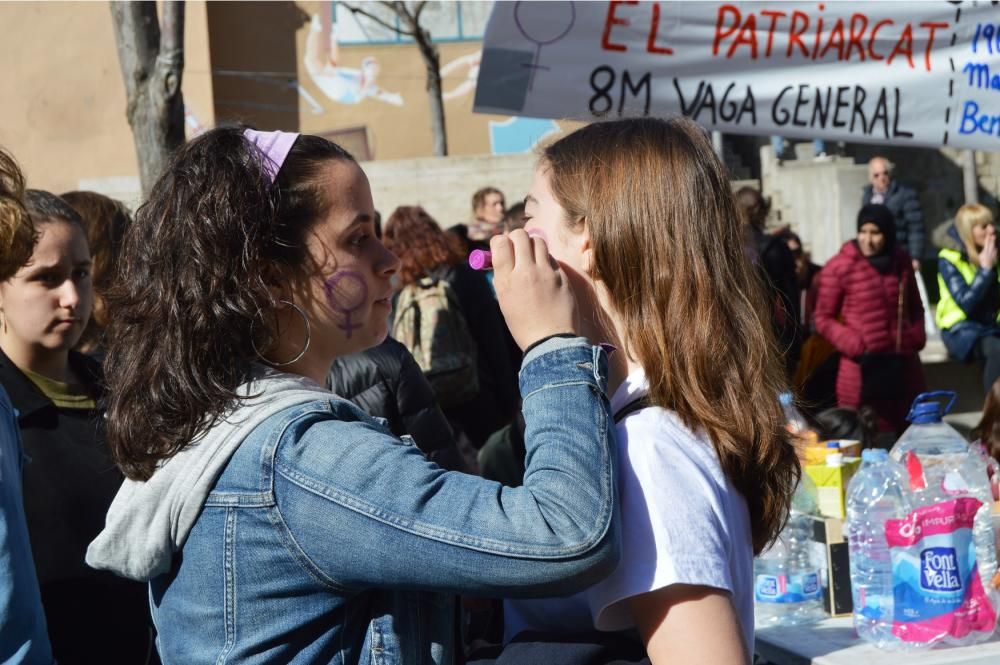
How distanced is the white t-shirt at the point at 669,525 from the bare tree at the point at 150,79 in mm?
3896

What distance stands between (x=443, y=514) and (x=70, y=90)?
20.6 metres

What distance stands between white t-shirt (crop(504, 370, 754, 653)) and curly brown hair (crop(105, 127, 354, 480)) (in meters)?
0.52

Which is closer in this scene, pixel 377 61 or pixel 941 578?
pixel 941 578

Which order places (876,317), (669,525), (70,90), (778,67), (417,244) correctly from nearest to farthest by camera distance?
(669,525), (778,67), (417,244), (876,317), (70,90)

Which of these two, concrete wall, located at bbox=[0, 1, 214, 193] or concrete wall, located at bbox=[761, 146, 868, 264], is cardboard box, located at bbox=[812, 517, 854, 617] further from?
Answer: concrete wall, located at bbox=[0, 1, 214, 193]

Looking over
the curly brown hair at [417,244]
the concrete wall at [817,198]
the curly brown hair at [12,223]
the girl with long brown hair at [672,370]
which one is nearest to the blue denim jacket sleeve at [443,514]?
the girl with long brown hair at [672,370]

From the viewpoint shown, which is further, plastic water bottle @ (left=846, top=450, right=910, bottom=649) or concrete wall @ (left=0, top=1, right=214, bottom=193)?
concrete wall @ (left=0, top=1, right=214, bottom=193)

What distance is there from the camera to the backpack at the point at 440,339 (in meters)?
5.49

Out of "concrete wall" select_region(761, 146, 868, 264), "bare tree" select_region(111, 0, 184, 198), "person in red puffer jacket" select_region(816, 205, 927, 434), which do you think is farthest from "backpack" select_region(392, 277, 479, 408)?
"concrete wall" select_region(761, 146, 868, 264)

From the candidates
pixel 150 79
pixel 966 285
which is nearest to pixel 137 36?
pixel 150 79

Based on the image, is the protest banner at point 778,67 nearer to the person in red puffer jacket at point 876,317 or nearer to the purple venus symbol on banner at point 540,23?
the purple venus symbol on banner at point 540,23

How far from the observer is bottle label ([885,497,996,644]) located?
235 cm

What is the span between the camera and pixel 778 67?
4.25 m

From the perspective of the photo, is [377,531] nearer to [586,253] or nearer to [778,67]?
[586,253]
